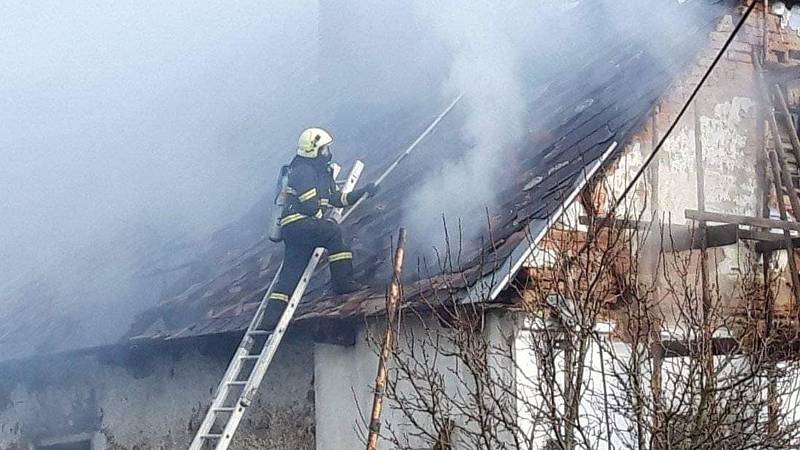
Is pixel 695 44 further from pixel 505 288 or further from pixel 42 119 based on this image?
pixel 42 119

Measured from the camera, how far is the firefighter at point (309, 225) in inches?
311

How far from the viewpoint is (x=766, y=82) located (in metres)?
8.41

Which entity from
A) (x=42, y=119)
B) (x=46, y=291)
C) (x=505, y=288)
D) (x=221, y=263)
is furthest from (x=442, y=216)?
(x=42, y=119)

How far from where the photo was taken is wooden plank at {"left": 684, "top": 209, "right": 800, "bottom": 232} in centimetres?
779

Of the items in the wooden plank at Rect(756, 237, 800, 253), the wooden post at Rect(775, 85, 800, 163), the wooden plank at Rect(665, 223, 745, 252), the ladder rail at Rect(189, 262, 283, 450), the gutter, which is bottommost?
the ladder rail at Rect(189, 262, 283, 450)

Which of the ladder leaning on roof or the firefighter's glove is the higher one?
the firefighter's glove

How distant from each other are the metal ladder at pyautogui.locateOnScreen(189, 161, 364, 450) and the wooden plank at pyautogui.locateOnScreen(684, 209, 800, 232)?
2361mm

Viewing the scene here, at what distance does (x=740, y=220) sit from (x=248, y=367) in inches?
134

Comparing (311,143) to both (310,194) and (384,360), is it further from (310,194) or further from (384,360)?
(384,360)

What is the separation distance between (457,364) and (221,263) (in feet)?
13.0

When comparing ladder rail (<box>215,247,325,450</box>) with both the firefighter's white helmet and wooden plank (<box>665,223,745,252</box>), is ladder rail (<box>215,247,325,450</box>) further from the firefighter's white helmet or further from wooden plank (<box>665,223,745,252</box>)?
wooden plank (<box>665,223,745,252</box>)

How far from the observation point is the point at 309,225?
7.91 m

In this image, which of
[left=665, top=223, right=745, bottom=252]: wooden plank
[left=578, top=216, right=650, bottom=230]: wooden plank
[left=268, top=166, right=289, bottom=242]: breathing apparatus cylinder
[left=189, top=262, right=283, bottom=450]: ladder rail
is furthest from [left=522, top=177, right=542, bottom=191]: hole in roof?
[left=189, top=262, right=283, bottom=450]: ladder rail

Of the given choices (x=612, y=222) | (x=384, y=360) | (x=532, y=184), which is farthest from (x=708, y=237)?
(x=384, y=360)
